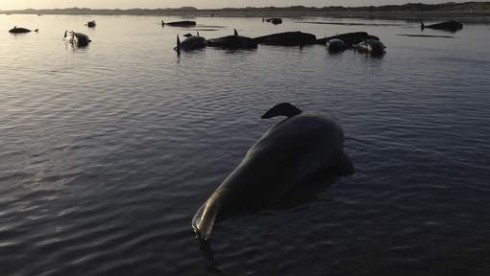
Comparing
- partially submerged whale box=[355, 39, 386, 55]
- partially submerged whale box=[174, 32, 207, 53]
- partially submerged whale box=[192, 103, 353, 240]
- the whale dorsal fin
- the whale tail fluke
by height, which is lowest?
the whale tail fluke

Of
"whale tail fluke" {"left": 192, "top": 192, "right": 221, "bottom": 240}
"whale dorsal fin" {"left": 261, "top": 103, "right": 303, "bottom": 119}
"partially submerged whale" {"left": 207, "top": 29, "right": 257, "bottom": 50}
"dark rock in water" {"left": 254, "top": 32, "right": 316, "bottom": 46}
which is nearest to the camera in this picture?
"whale tail fluke" {"left": 192, "top": 192, "right": 221, "bottom": 240}

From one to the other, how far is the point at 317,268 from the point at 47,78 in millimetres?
29614

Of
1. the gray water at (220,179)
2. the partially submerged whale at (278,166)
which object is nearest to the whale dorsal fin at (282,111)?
the partially submerged whale at (278,166)

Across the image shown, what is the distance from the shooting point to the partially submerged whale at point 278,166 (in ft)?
36.2

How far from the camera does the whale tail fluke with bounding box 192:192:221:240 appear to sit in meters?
10.4

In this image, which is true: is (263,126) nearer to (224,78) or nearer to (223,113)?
(223,113)

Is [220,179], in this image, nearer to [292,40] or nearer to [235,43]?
[235,43]

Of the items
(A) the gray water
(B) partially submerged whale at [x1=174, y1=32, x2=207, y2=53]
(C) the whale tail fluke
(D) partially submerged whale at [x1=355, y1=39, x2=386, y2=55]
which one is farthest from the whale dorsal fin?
(B) partially submerged whale at [x1=174, y1=32, x2=207, y2=53]

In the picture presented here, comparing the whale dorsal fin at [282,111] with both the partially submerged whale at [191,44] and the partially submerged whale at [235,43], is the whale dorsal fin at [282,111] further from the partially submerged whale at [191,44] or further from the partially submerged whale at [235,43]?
the partially submerged whale at [235,43]

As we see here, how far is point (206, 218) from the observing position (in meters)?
10.7

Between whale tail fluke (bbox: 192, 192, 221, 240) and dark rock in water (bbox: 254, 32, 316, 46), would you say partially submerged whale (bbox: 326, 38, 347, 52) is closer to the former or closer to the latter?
dark rock in water (bbox: 254, 32, 316, 46)

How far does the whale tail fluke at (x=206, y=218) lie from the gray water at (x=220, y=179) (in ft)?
0.76

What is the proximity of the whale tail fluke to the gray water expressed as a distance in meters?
0.23

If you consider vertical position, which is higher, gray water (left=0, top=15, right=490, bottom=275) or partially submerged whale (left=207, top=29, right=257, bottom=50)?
partially submerged whale (left=207, top=29, right=257, bottom=50)
